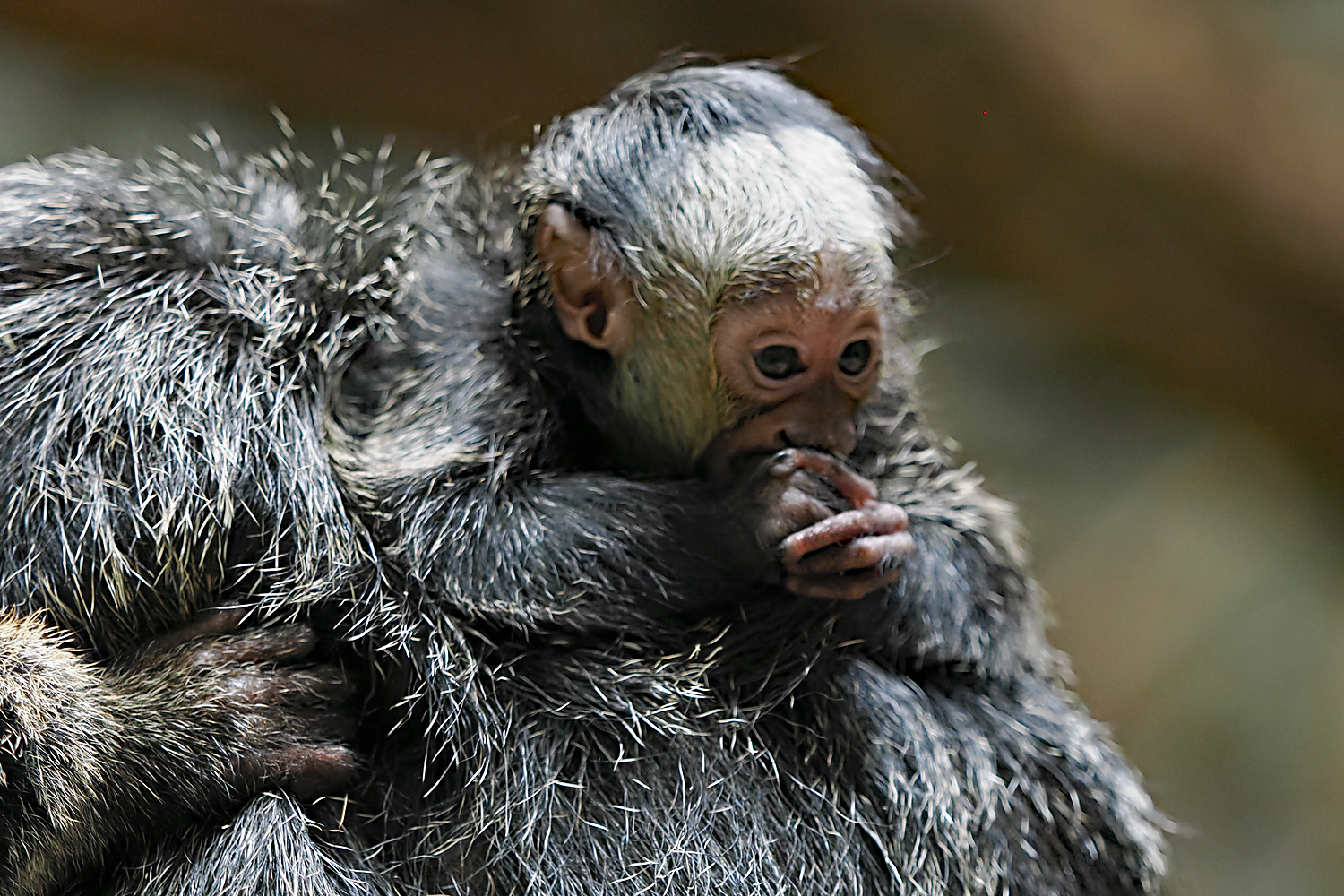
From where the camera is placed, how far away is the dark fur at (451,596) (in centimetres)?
165

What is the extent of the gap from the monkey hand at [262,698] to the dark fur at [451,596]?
0.14ft

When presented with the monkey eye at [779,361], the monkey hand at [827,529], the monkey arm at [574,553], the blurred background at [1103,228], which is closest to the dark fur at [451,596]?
the monkey arm at [574,553]

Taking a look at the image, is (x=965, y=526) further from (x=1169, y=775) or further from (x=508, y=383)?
(x=1169, y=775)

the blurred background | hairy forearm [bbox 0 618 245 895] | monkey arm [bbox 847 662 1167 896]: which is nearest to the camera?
hairy forearm [bbox 0 618 245 895]

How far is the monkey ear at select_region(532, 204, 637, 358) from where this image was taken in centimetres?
189

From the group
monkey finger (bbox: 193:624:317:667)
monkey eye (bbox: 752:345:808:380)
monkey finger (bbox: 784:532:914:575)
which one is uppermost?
monkey eye (bbox: 752:345:808:380)

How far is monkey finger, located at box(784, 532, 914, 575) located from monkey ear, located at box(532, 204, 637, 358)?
0.50m

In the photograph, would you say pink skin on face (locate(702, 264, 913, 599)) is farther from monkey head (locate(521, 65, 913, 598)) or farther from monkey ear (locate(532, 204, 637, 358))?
monkey ear (locate(532, 204, 637, 358))

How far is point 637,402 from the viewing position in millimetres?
1933

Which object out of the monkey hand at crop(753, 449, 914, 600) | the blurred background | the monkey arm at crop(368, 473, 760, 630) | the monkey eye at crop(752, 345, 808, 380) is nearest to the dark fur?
the monkey arm at crop(368, 473, 760, 630)

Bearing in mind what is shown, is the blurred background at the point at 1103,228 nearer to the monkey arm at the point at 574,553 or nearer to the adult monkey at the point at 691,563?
the adult monkey at the point at 691,563

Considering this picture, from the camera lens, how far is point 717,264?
5.79 ft

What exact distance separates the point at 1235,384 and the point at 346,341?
10.8 feet

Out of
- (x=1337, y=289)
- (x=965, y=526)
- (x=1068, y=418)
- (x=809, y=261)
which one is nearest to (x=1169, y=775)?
(x=1068, y=418)
